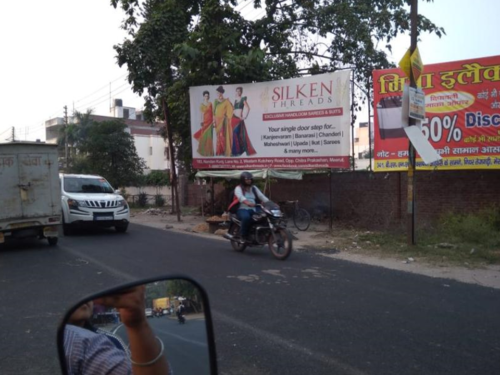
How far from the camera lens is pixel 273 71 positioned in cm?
1708

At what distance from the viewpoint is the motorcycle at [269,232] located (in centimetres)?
947

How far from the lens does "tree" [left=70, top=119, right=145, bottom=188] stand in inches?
1130

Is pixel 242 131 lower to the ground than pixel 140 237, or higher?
higher

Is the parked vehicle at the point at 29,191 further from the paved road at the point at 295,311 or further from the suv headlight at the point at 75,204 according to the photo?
the suv headlight at the point at 75,204

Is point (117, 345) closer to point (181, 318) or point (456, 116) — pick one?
point (181, 318)

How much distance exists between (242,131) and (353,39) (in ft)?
17.9

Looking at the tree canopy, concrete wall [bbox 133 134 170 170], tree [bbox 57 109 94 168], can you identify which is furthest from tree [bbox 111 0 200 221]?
concrete wall [bbox 133 134 170 170]

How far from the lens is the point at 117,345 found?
5.44 ft

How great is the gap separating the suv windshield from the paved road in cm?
417

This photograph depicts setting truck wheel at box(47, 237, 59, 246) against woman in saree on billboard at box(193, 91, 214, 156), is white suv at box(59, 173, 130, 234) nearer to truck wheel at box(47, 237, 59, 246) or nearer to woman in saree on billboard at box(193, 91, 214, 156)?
truck wheel at box(47, 237, 59, 246)

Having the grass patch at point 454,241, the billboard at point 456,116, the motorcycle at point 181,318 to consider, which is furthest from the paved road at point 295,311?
the billboard at point 456,116

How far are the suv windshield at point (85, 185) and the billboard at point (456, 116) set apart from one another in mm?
8528

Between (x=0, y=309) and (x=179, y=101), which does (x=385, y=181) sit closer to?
(x=179, y=101)

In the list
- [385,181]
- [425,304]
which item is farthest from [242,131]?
[425,304]
